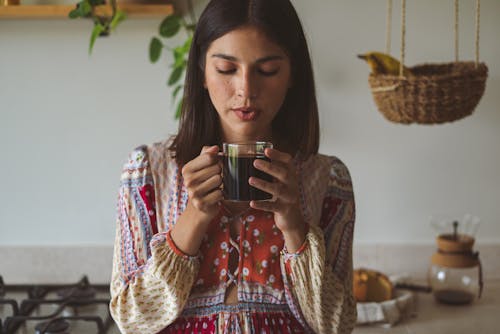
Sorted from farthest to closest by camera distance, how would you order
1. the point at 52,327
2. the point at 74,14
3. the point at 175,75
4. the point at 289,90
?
the point at 175,75, the point at 74,14, the point at 52,327, the point at 289,90

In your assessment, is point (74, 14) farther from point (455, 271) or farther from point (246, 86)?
point (455, 271)

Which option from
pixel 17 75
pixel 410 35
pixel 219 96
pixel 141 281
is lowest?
pixel 141 281

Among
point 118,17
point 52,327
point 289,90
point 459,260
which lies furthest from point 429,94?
point 52,327

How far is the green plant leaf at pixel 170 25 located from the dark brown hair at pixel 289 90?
65cm

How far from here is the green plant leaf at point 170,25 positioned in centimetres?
165

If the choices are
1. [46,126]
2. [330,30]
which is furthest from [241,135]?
[46,126]

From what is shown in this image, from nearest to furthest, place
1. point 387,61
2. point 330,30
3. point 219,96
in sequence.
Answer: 1. point 219,96
2. point 387,61
3. point 330,30

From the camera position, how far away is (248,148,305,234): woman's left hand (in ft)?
2.78

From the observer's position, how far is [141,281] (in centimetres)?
94

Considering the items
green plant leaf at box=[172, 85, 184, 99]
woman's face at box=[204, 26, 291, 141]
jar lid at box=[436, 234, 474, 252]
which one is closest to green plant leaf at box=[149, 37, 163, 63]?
green plant leaf at box=[172, 85, 184, 99]

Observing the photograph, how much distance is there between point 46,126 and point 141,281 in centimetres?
102

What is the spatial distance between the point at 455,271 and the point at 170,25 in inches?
44.4

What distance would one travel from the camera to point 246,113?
36.6 inches

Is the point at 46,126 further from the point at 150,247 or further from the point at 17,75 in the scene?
the point at 150,247
